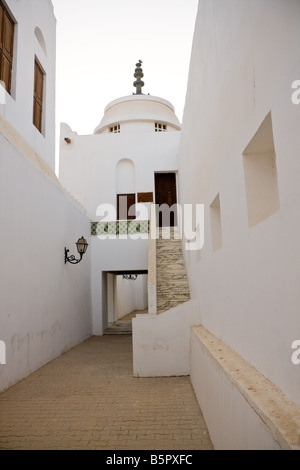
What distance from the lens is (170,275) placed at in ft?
28.7

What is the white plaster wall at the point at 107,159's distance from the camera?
13.5 m

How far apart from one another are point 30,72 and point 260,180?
25.2 feet

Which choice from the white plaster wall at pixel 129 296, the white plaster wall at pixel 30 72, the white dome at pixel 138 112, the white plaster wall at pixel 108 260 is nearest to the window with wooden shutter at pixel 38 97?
the white plaster wall at pixel 30 72

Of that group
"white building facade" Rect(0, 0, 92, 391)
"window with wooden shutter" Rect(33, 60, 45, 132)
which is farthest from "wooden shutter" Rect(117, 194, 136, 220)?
"window with wooden shutter" Rect(33, 60, 45, 132)

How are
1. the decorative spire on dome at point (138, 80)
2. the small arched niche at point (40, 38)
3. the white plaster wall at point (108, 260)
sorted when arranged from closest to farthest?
the small arched niche at point (40, 38) → the white plaster wall at point (108, 260) → the decorative spire on dome at point (138, 80)

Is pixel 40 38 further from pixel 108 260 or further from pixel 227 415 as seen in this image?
pixel 227 415

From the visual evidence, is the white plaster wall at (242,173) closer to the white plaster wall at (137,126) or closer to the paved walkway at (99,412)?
the paved walkway at (99,412)

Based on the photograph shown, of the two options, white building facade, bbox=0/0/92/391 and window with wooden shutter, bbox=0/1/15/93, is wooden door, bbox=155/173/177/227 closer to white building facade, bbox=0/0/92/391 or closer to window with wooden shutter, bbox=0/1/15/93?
white building facade, bbox=0/0/92/391

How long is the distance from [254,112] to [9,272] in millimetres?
4534

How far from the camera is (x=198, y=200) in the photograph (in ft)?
20.1

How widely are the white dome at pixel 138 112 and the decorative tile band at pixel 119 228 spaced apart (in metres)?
6.18

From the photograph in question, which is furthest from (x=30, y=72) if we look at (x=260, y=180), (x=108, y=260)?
(x=260, y=180)

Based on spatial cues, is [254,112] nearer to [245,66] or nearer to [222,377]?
[245,66]
